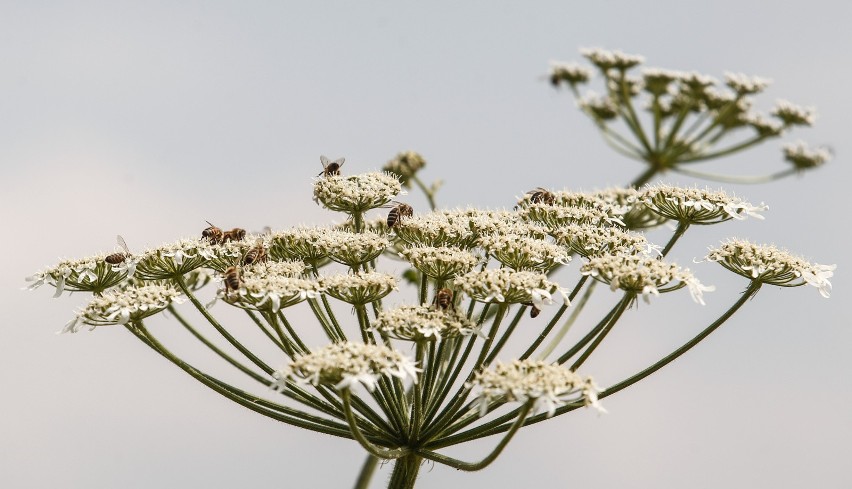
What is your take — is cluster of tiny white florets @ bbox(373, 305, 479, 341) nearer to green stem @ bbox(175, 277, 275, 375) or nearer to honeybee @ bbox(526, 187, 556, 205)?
green stem @ bbox(175, 277, 275, 375)

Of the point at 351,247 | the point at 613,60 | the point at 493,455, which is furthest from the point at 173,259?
the point at 613,60

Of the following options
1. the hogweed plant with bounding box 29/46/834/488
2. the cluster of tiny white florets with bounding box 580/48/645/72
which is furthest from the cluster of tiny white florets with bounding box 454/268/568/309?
the cluster of tiny white florets with bounding box 580/48/645/72

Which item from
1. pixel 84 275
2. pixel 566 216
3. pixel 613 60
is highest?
pixel 613 60

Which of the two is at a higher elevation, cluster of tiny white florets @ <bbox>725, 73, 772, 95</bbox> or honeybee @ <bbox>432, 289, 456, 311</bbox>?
cluster of tiny white florets @ <bbox>725, 73, 772, 95</bbox>

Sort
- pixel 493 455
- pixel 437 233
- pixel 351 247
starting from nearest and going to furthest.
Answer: pixel 493 455 < pixel 351 247 < pixel 437 233

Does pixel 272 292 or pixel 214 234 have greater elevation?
pixel 214 234

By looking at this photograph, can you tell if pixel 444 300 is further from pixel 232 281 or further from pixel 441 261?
pixel 232 281

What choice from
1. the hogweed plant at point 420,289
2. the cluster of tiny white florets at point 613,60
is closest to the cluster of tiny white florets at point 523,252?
the hogweed plant at point 420,289
